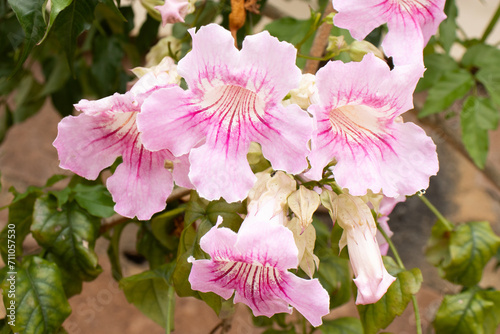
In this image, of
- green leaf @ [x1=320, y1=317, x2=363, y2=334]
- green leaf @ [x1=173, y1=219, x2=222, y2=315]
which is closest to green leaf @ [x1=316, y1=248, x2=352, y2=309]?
green leaf @ [x1=320, y1=317, x2=363, y2=334]

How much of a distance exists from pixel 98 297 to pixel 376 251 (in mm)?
1093

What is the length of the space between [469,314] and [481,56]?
52 cm

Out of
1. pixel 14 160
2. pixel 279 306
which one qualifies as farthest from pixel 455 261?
pixel 14 160

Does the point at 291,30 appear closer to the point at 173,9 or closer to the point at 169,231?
the point at 173,9

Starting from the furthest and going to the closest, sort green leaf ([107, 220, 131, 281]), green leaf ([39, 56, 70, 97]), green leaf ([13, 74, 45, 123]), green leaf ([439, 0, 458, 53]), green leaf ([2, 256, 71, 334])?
green leaf ([13, 74, 45, 123]) < green leaf ([39, 56, 70, 97]) < green leaf ([439, 0, 458, 53]) < green leaf ([107, 220, 131, 281]) < green leaf ([2, 256, 71, 334])

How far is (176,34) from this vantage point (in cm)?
90

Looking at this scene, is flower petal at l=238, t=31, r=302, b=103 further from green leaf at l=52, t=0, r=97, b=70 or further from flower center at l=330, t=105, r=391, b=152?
green leaf at l=52, t=0, r=97, b=70

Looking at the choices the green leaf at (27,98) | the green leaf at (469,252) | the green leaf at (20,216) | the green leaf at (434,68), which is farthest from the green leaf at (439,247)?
the green leaf at (27,98)

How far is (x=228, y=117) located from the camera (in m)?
0.52

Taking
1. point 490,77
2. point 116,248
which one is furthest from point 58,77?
point 490,77

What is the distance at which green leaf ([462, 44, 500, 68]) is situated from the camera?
3.37 ft

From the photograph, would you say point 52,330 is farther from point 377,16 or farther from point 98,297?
point 98,297

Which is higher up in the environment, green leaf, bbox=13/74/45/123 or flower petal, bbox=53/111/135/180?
flower petal, bbox=53/111/135/180

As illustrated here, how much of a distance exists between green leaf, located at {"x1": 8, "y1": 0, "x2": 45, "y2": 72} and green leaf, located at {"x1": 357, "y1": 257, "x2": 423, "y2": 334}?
1.58 feet
